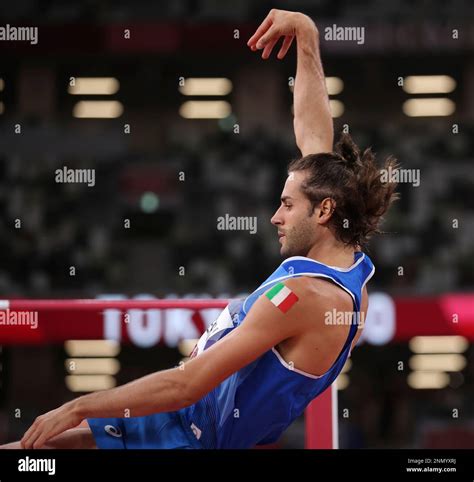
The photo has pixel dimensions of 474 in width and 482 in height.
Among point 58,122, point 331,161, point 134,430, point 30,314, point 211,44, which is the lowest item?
point 134,430

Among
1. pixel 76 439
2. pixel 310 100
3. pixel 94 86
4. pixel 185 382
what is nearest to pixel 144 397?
pixel 185 382

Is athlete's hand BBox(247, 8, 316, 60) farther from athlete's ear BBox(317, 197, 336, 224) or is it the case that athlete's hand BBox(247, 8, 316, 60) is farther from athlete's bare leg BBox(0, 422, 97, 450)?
athlete's bare leg BBox(0, 422, 97, 450)

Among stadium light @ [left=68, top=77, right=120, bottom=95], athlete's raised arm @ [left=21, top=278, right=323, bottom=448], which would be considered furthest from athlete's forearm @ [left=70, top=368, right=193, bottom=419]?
stadium light @ [left=68, top=77, right=120, bottom=95]

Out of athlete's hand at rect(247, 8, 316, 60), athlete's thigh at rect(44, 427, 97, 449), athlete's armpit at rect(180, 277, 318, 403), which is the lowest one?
athlete's thigh at rect(44, 427, 97, 449)

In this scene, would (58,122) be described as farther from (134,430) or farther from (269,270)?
(134,430)

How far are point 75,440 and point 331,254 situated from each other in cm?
82

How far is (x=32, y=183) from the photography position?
31.6ft

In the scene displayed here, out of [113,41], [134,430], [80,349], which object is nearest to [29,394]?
[80,349]

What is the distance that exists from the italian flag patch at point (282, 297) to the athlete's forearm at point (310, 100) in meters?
0.65

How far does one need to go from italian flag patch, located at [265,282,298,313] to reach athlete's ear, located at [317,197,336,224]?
25 cm

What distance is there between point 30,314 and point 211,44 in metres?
6.84

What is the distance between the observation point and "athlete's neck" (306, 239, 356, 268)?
→ 2.37m

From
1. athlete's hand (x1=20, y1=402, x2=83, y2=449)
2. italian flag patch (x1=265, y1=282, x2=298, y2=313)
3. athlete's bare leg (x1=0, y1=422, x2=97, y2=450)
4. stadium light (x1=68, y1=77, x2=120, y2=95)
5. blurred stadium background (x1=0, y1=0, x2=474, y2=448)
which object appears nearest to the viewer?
athlete's hand (x1=20, y1=402, x2=83, y2=449)

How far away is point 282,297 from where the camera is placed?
7.20ft
